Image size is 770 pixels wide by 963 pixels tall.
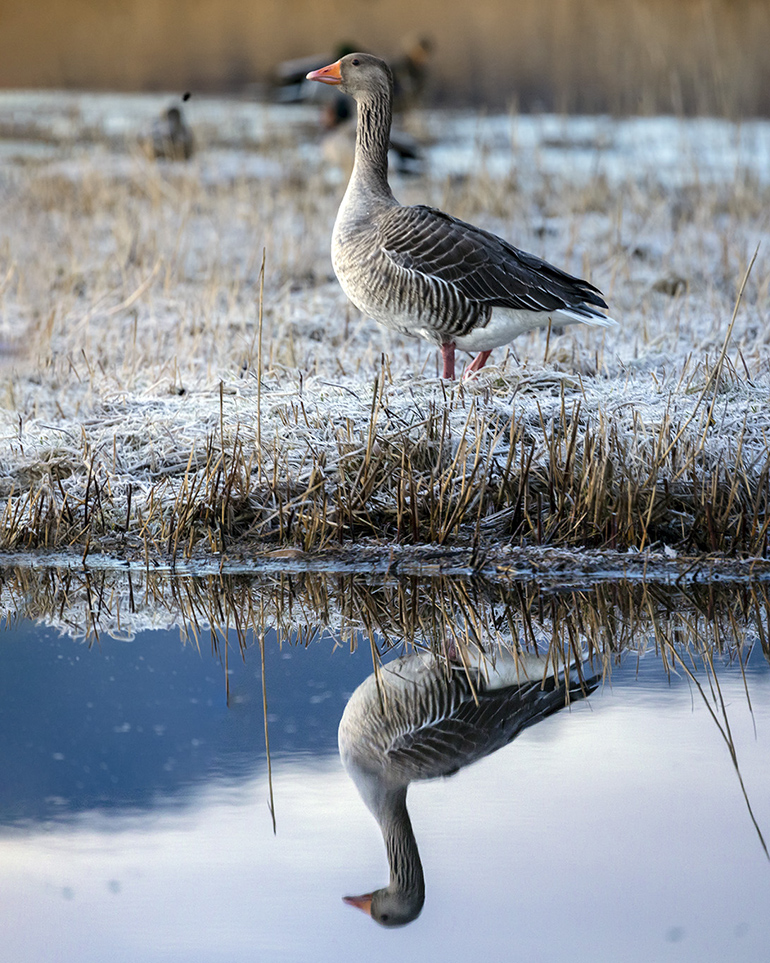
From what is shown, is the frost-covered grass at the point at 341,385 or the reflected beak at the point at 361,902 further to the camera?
the frost-covered grass at the point at 341,385

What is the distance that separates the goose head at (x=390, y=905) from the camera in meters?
3.03

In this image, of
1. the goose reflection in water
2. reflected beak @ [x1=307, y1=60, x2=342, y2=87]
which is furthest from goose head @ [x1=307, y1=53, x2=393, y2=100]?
the goose reflection in water

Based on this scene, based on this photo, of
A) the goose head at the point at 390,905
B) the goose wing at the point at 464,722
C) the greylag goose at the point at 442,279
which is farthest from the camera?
the greylag goose at the point at 442,279

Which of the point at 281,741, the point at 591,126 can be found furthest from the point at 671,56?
the point at 281,741

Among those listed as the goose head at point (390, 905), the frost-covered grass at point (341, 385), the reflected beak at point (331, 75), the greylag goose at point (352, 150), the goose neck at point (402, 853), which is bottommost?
the goose head at point (390, 905)

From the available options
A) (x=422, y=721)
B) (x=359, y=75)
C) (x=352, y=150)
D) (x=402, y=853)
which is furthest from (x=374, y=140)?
(x=352, y=150)

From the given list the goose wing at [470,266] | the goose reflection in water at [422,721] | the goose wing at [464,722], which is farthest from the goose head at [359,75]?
the goose wing at [464,722]

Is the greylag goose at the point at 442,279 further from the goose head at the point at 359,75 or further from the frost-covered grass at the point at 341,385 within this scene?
the frost-covered grass at the point at 341,385

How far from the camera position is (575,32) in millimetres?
17547

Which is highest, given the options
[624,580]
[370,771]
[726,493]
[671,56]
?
[671,56]

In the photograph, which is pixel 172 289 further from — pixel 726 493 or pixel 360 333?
pixel 726 493

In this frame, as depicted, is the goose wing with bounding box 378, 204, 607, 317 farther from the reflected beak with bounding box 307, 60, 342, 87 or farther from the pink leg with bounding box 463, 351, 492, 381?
the reflected beak with bounding box 307, 60, 342, 87

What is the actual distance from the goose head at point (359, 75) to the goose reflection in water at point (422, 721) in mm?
3522

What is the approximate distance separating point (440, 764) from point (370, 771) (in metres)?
0.22
